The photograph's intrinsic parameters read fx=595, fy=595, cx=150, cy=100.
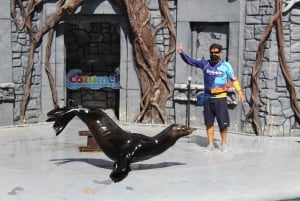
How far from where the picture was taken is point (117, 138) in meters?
6.83

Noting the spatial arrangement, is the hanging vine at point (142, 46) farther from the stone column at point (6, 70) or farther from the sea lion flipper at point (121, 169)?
the sea lion flipper at point (121, 169)

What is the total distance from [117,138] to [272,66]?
413 centimetres

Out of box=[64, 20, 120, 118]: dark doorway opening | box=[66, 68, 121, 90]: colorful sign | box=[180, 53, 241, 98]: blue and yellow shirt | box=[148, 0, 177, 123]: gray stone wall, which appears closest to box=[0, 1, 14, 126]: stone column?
box=[66, 68, 121, 90]: colorful sign

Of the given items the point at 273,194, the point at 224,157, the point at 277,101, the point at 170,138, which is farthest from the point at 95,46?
the point at 273,194

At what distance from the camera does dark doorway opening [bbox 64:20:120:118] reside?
12195mm

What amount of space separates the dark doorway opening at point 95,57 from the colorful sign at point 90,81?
38 centimetres

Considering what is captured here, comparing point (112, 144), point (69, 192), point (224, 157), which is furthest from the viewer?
point (224, 157)

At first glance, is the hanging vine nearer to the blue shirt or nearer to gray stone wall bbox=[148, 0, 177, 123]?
gray stone wall bbox=[148, 0, 177, 123]

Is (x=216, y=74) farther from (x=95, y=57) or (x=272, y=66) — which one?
(x=95, y=57)

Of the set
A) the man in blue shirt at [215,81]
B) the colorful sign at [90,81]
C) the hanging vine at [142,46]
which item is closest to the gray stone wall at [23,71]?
the hanging vine at [142,46]

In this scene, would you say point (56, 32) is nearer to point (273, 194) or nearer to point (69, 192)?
point (69, 192)

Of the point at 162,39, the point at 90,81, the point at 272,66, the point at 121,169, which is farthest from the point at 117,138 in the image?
the point at 90,81

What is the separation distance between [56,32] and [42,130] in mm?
1941

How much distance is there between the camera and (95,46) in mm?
12359
